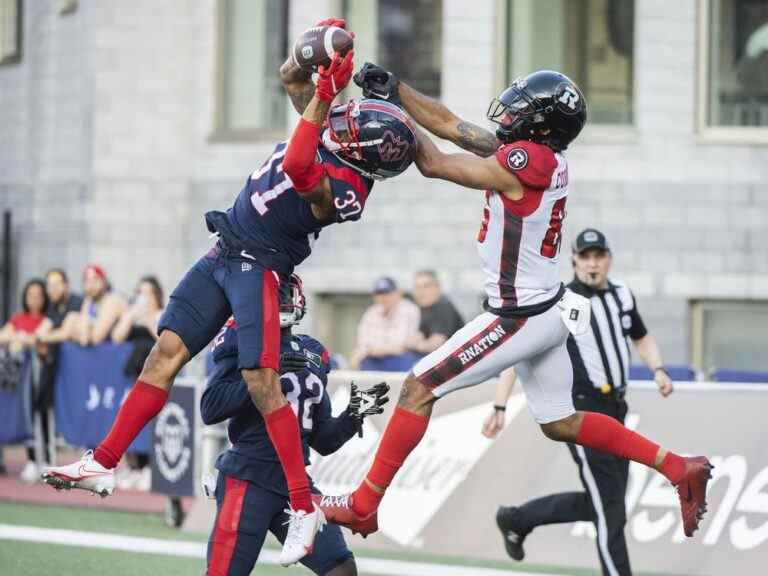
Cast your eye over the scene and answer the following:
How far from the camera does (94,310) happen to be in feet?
50.2

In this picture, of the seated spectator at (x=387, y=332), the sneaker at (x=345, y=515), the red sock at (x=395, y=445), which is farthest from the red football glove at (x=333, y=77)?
the seated spectator at (x=387, y=332)

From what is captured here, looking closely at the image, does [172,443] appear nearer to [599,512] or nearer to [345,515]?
[599,512]

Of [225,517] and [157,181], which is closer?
[225,517]

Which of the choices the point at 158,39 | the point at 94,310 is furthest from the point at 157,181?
the point at 94,310

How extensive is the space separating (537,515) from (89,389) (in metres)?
6.33

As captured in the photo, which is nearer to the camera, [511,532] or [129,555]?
[511,532]

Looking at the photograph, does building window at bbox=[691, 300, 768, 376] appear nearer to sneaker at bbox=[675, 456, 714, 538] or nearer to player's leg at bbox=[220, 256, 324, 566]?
sneaker at bbox=[675, 456, 714, 538]

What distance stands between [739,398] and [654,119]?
7.31 meters

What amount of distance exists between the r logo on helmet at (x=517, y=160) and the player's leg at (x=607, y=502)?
2.08 meters

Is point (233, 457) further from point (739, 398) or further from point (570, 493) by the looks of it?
point (739, 398)

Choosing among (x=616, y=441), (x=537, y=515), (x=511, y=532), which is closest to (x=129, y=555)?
(x=511, y=532)

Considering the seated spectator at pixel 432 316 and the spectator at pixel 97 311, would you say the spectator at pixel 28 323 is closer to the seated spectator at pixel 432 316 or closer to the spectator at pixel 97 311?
the spectator at pixel 97 311

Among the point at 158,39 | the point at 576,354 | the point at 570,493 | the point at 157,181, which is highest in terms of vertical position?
the point at 158,39

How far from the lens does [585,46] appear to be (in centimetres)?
1800
